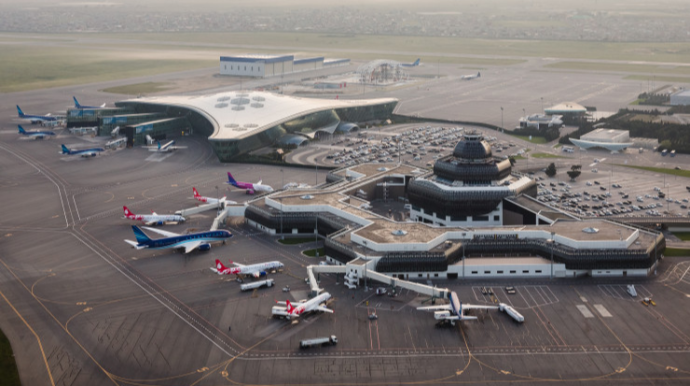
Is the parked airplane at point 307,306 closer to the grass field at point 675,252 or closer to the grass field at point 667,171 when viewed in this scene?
the grass field at point 675,252

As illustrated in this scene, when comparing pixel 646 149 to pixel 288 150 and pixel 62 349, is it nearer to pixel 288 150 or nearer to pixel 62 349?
pixel 288 150

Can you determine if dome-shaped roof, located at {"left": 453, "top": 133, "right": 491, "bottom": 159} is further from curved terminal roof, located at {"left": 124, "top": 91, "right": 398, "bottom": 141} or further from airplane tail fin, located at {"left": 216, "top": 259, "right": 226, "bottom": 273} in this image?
curved terminal roof, located at {"left": 124, "top": 91, "right": 398, "bottom": 141}

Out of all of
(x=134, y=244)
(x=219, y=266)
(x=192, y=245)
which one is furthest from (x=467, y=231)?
(x=134, y=244)

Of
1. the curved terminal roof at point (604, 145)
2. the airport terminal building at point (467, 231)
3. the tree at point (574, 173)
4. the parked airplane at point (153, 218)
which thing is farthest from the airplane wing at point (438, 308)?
the curved terminal roof at point (604, 145)

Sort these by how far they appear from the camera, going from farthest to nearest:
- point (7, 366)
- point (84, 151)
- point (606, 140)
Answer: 1. point (606, 140)
2. point (84, 151)
3. point (7, 366)

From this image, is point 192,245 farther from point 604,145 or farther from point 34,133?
point 604,145

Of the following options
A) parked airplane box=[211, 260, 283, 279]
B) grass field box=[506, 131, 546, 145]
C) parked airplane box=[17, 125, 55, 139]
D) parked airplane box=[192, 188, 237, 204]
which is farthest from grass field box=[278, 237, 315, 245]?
parked airplane box=[17, 125, 55, 139]
